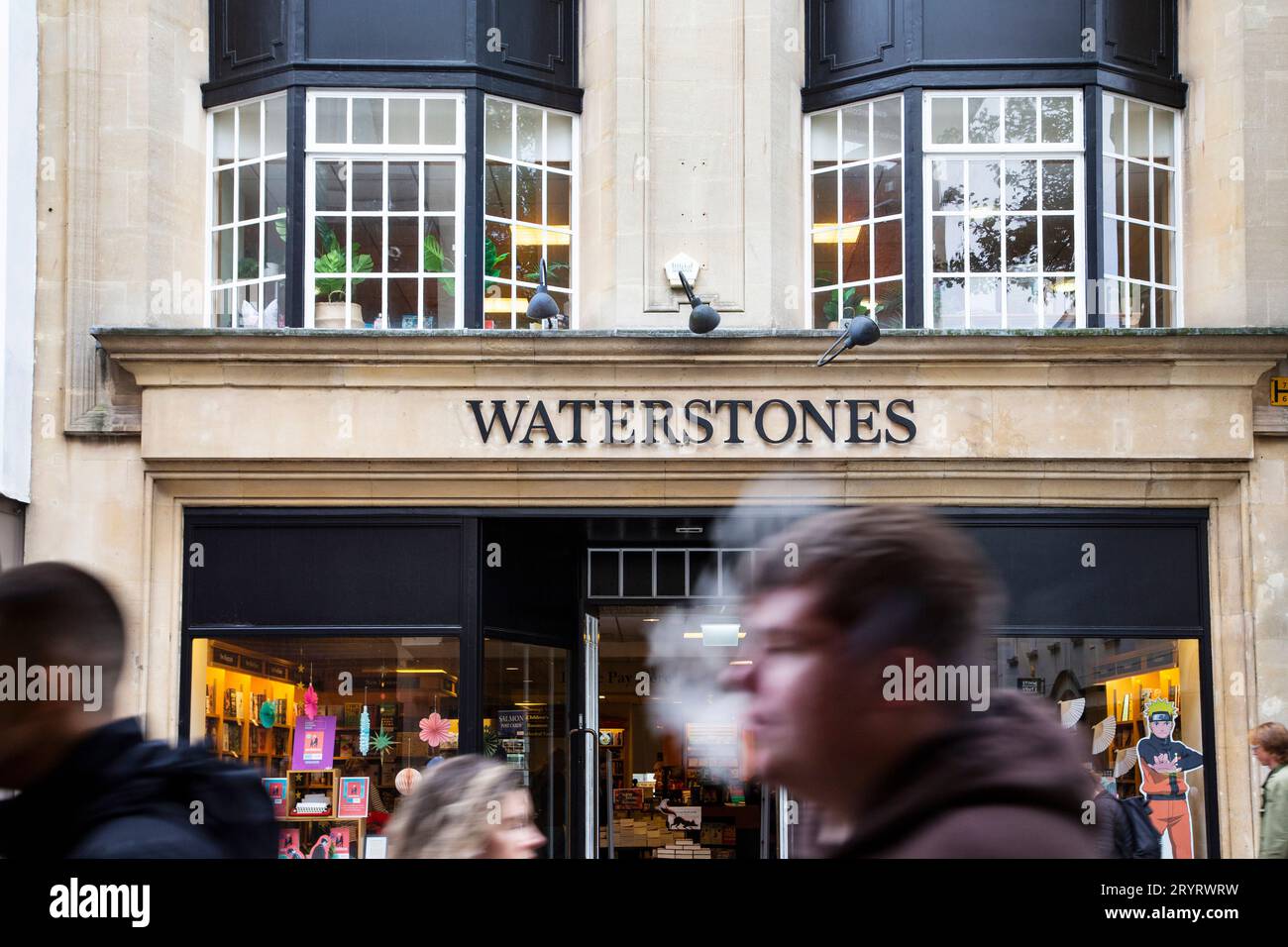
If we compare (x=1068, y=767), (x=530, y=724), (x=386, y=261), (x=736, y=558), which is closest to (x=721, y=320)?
(x=736, y=558)

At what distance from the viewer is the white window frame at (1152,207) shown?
1096cm

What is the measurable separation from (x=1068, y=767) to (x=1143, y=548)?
9.58 metres

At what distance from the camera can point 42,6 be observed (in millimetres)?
10750

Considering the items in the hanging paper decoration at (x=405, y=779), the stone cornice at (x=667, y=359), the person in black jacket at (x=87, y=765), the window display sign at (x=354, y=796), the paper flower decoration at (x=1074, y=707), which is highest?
the stone cornice at (x=667, y=359)

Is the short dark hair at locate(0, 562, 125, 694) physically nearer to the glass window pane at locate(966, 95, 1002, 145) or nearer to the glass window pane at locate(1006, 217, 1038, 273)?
the glass window pane at locate(1006, 217, 1038, 273)

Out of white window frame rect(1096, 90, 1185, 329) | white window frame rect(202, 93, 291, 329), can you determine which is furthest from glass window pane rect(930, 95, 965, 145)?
white window frame rect(202, 93, 291, 329)

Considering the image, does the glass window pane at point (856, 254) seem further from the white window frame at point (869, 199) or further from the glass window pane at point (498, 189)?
the glass window pane at point (498, 189)

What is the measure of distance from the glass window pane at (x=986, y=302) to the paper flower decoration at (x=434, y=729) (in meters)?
5.06

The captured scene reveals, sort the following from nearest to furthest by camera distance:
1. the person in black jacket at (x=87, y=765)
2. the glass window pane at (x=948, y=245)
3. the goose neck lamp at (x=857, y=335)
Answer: the person in black jacket at (x=87, y=765), the goose neck lamp at (x=857, y=335), the glass window pane at (x=948, y=245)

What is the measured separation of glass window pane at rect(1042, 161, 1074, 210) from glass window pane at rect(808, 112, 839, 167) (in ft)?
5.48

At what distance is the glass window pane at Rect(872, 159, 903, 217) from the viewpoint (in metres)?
11.0

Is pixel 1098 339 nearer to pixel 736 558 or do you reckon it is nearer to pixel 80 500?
pixel 736 558

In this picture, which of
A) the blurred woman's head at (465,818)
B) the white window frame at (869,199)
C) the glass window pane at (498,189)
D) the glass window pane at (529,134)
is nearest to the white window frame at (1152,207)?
the white window frame at (869,199)

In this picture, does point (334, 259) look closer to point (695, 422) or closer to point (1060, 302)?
point (695, 422)
